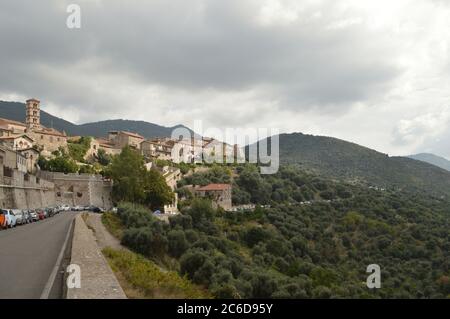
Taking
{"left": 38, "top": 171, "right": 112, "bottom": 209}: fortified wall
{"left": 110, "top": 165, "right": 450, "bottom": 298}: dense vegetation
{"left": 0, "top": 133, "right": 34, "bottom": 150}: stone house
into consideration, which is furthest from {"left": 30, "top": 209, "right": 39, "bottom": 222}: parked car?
{"left": 0, "top": 133, "right": 34, "bottom": 150}: stone house

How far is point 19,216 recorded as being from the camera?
3497cm

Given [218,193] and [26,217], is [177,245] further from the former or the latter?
[218,193]

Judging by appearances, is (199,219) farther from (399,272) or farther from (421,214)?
(421,214)

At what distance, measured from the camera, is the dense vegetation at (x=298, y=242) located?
27.0m

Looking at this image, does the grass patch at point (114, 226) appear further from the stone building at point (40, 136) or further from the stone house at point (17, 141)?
the stone building at point (40, 136)

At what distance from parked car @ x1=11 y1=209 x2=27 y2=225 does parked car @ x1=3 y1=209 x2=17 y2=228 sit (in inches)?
32.1

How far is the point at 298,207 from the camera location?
3568 inches

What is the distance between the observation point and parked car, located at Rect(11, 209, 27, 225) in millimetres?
34094

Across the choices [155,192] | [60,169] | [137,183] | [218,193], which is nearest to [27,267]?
[137,183]

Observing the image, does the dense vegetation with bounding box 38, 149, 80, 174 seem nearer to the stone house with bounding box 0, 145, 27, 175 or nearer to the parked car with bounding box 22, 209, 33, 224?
the stone house with bounding box 0, 145, 27, 175

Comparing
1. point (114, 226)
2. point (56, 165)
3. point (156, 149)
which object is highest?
point (156, 149)

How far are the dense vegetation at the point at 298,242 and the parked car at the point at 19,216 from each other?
7.83m

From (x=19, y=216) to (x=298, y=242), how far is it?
37789 millimetres
